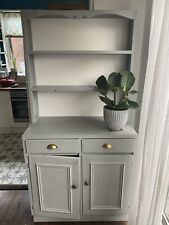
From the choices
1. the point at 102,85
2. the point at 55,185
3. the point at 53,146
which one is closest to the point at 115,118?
the point at 102,85

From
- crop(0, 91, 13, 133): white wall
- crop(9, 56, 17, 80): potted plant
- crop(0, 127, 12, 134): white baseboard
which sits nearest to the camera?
crop(0, 91, 13, 133): white wall

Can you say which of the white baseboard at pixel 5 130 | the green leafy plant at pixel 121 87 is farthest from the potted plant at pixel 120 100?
the white baseboard at pixel 5 130

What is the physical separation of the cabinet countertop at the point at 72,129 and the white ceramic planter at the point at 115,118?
0.15ft

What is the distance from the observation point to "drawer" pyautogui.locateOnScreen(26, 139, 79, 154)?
1492 mm

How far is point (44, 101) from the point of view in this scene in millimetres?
1878

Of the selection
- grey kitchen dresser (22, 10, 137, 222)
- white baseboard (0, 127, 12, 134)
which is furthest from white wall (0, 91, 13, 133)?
grey kitchen dresser (22, 10, 137, 222)

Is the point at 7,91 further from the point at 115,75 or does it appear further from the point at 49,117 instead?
the point at 115,75

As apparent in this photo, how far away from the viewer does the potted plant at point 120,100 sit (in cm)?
146

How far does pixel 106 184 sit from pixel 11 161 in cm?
164

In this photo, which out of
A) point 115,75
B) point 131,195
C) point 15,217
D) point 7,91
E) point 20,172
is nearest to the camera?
point 115,75

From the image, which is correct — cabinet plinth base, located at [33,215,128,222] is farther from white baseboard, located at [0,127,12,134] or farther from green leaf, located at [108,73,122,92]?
white baseboard, located at [0,127,12,134]

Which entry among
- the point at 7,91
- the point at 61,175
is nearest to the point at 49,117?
the point at 61,175

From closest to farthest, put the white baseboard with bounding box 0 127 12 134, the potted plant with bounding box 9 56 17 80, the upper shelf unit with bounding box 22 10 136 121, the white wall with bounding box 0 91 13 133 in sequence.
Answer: the upper shelf unit with bounding box 22 10 136 121 < the white wall with bounding box 0 91 13 133 < the white baseboard with bounding box 0 127 12 134 < the potted plant with bounding box 9 56 17 80

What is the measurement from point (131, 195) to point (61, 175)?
631 millimetres
